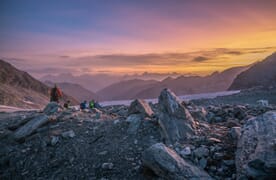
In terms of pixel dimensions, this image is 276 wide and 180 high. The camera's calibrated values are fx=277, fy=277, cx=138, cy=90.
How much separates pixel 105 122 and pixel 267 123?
7114 millimetres

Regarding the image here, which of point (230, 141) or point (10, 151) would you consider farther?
point (10, 151)

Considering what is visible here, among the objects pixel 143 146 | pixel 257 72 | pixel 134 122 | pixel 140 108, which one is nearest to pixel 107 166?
pixel 143 146

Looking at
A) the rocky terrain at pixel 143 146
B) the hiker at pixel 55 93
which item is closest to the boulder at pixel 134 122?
the rocky terrain at pixel 143 146

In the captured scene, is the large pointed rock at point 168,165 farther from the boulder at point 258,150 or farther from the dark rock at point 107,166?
the dark rock at point 107,166

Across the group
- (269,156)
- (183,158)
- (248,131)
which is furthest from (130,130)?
(269,156)

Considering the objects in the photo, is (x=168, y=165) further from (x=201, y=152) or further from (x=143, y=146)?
(x=143, y=146)

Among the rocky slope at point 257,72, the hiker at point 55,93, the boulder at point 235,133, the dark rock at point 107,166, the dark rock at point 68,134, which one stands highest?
the hiker at point 55,93

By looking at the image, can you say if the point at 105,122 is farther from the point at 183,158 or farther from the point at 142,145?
the point at 183,158

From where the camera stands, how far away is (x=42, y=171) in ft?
32.1

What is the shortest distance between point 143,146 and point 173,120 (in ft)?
4.98

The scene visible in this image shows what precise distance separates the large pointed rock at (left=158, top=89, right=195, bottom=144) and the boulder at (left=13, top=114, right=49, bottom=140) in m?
5.44

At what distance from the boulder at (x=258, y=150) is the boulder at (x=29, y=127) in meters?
8.47

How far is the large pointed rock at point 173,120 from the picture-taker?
994 cm

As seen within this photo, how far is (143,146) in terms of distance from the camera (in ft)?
32.8
